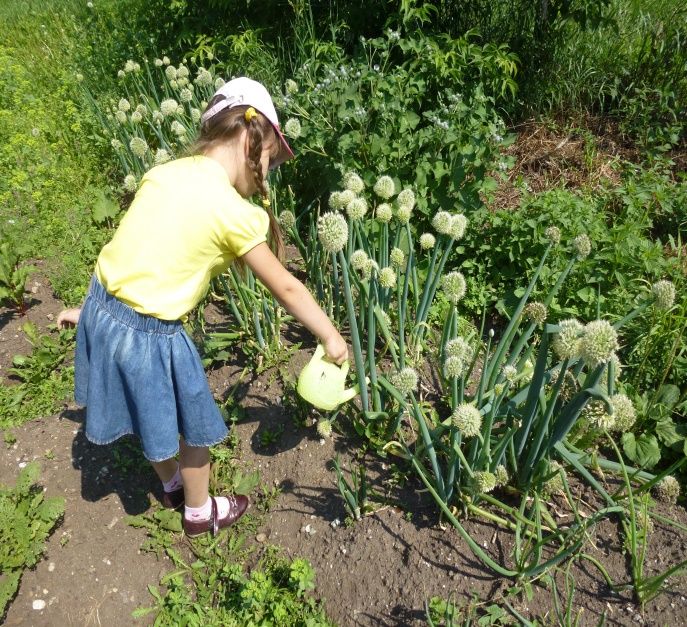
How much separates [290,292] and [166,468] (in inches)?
43.0

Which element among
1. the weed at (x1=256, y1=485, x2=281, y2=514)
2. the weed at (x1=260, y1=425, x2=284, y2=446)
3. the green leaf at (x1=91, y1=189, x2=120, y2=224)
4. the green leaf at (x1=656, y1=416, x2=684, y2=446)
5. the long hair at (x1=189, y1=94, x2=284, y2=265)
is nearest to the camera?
the long hair at (x1=189, y1=94, x2=284, y2=265)

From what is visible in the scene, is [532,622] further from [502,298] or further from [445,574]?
[502,298]

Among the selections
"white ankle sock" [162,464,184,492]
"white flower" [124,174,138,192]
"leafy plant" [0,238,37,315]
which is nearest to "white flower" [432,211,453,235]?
"white ankle sock" [162,464,184,492]

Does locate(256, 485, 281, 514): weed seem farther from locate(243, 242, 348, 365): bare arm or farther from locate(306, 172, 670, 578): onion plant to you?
locate(243, 242, 348, 365): bare arm

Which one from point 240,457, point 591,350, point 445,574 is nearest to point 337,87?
point 240,457

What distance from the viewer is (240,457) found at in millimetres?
2602

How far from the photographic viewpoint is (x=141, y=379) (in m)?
1.92

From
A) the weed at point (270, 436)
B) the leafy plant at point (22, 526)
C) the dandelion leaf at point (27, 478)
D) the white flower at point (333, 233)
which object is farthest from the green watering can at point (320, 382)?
the dandelion leaf at point (27, 478)

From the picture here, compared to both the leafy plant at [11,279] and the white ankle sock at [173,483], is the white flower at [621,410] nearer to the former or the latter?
the white ankle sock at [173,483]

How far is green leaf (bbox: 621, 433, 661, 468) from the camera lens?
7.25 ft

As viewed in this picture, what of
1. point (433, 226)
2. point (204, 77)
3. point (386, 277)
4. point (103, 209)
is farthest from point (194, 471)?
point (103, 209)

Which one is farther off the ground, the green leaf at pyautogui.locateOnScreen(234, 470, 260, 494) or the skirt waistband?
the skirt waistband

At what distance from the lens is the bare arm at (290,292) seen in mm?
1800

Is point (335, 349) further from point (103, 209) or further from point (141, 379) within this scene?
point (103, 209)
